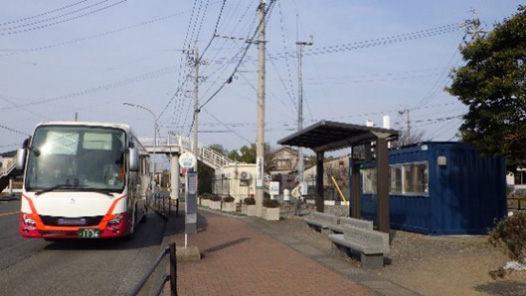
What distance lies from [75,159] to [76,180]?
1.73 feet

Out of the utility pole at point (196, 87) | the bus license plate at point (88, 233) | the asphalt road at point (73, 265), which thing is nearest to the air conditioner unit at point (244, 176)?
the utility pole at point (196, 87)

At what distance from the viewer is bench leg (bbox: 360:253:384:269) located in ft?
36.2

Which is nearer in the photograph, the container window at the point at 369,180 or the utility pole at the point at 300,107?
the container window at the point at 369,180

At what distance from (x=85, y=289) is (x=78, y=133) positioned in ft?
18.0

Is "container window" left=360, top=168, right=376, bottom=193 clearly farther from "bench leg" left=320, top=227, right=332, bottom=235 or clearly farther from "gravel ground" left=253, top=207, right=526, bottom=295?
"bench leg" left=320, top=227, right=332, bottom=235

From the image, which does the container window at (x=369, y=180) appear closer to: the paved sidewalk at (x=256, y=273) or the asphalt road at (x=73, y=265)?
the paved sidewalk at (x=256, y=273)

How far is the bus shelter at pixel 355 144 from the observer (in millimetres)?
14594

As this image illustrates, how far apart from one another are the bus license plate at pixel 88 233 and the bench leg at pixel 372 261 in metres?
6.14

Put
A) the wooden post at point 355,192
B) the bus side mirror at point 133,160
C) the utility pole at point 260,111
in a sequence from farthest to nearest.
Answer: the utility pole at point 260,111 → the wooden post at point 355,192 → the bus side mirror at point 133,160

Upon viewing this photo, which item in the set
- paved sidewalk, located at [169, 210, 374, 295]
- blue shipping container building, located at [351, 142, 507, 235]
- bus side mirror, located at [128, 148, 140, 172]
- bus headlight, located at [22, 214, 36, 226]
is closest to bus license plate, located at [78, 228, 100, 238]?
bus headlight, located at [22, 214, 36, 226]

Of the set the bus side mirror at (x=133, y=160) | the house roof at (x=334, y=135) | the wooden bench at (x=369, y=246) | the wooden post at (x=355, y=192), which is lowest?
the wooden bench at (x=369, y=246)

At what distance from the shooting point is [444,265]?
11.4 m

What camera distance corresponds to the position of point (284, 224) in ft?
75.6

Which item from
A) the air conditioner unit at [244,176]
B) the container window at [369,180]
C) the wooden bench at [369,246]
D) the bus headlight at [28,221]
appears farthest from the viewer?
the air conditioner unit at [244,176]
